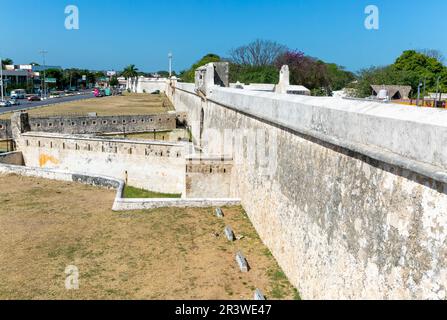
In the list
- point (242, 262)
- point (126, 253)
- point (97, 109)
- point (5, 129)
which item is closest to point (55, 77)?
point (97, 109)

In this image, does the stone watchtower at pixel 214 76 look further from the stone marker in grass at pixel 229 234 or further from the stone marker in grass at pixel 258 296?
the stone marker in grass at pixel 258 296

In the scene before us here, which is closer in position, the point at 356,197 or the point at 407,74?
the point at 356,197

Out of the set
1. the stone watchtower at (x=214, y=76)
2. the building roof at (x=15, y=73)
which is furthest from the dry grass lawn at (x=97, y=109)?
the building roof at (x=15, y=73)

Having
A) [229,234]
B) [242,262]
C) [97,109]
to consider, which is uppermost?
→ [97,109]

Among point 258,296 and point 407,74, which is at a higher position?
point 407,74

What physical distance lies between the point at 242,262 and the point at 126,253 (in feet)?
9.98

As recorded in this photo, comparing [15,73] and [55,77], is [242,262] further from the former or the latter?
[55,77]

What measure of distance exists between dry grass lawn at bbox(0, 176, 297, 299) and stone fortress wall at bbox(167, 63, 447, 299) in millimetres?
1154

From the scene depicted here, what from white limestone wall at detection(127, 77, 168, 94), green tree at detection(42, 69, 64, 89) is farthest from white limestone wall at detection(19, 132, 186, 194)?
white limestone wall at detection(127, 77, 168, 94)

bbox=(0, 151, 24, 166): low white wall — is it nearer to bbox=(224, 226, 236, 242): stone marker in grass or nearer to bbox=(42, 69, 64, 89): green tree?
bbox=(224, 226, 236, 242): stone marker in grass

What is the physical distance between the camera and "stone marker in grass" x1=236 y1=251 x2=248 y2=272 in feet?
29.6

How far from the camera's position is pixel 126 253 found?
1016 cm

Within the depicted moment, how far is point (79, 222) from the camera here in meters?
12.7
